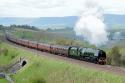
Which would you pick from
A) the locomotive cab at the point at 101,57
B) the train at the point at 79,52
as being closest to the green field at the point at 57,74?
the train at the point at 79,52

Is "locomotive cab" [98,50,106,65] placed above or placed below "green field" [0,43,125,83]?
above

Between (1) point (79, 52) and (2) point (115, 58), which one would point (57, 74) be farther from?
(2) point (115, 58)

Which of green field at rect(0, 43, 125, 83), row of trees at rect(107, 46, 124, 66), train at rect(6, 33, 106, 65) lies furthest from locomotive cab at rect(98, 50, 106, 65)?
row of trees at rect(107, 46, 124, 66)

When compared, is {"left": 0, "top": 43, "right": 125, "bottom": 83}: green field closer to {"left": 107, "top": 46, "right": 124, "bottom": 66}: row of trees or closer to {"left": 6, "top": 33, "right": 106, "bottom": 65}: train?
{"left": 6, "top": 33, "right": 106, "bottom": 65}: train

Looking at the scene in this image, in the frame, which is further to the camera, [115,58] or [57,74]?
[115,58]

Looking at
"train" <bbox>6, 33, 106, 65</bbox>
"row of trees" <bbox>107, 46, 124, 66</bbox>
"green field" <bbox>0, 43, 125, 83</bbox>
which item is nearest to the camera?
"green field" <bbox>0, 43, 125, 83</bbox>

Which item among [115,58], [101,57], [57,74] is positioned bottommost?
[115,58]

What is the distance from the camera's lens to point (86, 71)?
6275 centimetres

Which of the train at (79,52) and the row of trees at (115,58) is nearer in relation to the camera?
the train at (79,52)

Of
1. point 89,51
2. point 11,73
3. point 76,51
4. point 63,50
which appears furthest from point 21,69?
point 89,51

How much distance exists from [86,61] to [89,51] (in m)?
3.93

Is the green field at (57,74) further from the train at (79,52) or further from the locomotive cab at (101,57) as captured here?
the locomotive cab at (101,57)

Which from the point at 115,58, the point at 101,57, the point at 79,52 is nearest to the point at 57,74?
the point at 101,57

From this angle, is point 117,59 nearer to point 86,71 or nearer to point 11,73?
point 11,73
